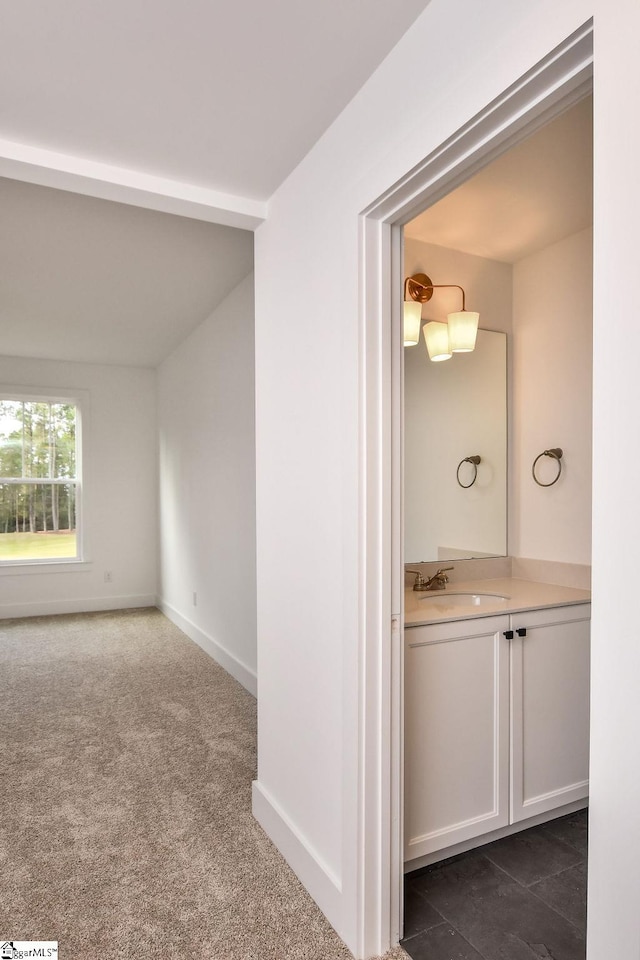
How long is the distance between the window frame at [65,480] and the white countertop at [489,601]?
4.70 metres

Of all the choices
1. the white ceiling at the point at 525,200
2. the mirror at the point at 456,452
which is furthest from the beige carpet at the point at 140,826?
the white ceiling at the point at 525,200

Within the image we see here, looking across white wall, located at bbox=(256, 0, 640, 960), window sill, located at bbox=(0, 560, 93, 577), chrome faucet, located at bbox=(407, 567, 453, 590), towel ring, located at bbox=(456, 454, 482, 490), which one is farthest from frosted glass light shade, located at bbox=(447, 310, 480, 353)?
window sill, located at bbox=(0, 560, 93, 577)

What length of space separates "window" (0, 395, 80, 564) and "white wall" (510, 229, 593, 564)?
4.85 metres

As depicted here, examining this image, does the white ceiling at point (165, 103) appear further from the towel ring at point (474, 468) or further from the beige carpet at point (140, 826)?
the beige carpet at point (140, 826)

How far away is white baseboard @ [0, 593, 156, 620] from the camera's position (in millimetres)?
6035

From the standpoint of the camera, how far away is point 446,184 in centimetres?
155

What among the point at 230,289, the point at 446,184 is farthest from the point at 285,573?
the point at 230,289

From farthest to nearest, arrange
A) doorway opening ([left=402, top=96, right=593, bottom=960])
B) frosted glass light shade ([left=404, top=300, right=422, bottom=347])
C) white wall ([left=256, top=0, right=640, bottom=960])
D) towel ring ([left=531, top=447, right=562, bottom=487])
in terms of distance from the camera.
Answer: towel ring ([left=531, top=447, right=562, bottom=487]) < frosted glass light shade ([left=404, top=300, right=422, bottom=347]) < doorway opening ([left=402, top=96, right=593, bottom=960]) < white wall ([left=256, top=0, right=640, bottom=960])

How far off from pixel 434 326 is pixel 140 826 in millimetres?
2395

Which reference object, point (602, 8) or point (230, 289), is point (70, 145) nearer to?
point (602, 8)

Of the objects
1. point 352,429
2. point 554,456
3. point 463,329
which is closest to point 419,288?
point 463,329

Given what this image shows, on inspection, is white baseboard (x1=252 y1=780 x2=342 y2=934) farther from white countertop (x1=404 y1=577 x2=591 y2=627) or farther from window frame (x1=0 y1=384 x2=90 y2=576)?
window frame (x1=0 y1=384 x2=90 y2=576)

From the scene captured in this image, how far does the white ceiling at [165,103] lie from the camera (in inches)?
58.4

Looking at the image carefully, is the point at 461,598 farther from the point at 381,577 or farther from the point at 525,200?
the point at 525,200
